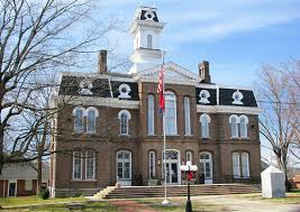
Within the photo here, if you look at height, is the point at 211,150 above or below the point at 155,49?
below

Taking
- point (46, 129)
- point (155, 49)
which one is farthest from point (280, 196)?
point (155, 49)

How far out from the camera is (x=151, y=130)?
3362cm

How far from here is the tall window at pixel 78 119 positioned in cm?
3177

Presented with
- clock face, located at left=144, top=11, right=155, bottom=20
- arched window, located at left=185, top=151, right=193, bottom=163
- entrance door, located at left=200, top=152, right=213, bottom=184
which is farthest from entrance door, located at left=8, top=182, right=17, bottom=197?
clock face, located at left=144, top=11, right=155, bottom=20

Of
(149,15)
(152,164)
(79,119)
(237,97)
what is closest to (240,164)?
(237,97)

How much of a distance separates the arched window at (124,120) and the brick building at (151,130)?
86 millimetres

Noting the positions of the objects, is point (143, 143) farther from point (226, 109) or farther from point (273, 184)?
point (273, 184)

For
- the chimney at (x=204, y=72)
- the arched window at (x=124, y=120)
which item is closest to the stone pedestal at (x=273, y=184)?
the arched window at (x=124, y=120)

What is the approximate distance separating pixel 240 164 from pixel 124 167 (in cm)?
1119

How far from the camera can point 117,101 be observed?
110ft

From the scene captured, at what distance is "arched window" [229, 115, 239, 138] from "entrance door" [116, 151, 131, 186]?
10.4 metres

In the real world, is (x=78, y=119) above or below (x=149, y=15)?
below

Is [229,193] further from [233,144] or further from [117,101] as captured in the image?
[117,101]

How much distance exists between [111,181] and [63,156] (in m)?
4.52
